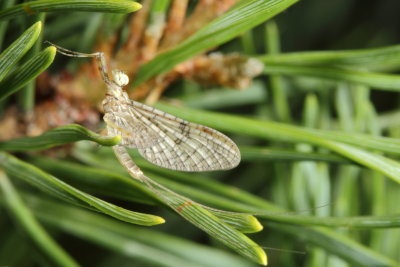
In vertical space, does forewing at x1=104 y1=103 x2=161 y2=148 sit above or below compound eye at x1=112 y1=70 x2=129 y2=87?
below

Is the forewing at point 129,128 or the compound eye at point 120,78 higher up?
the compound eye at point 120,78

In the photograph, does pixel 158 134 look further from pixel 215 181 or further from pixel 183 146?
pixel 215 181

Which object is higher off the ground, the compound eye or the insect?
the compound eye

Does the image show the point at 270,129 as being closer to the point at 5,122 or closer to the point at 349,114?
the point at 349,114

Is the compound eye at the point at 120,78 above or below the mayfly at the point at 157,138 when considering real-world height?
above

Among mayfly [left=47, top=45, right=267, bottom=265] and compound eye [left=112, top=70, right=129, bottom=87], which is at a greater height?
compound eye [left=112, top=70, right=129, bottom=87]

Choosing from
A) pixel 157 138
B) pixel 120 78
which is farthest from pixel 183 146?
pixel 120 78
